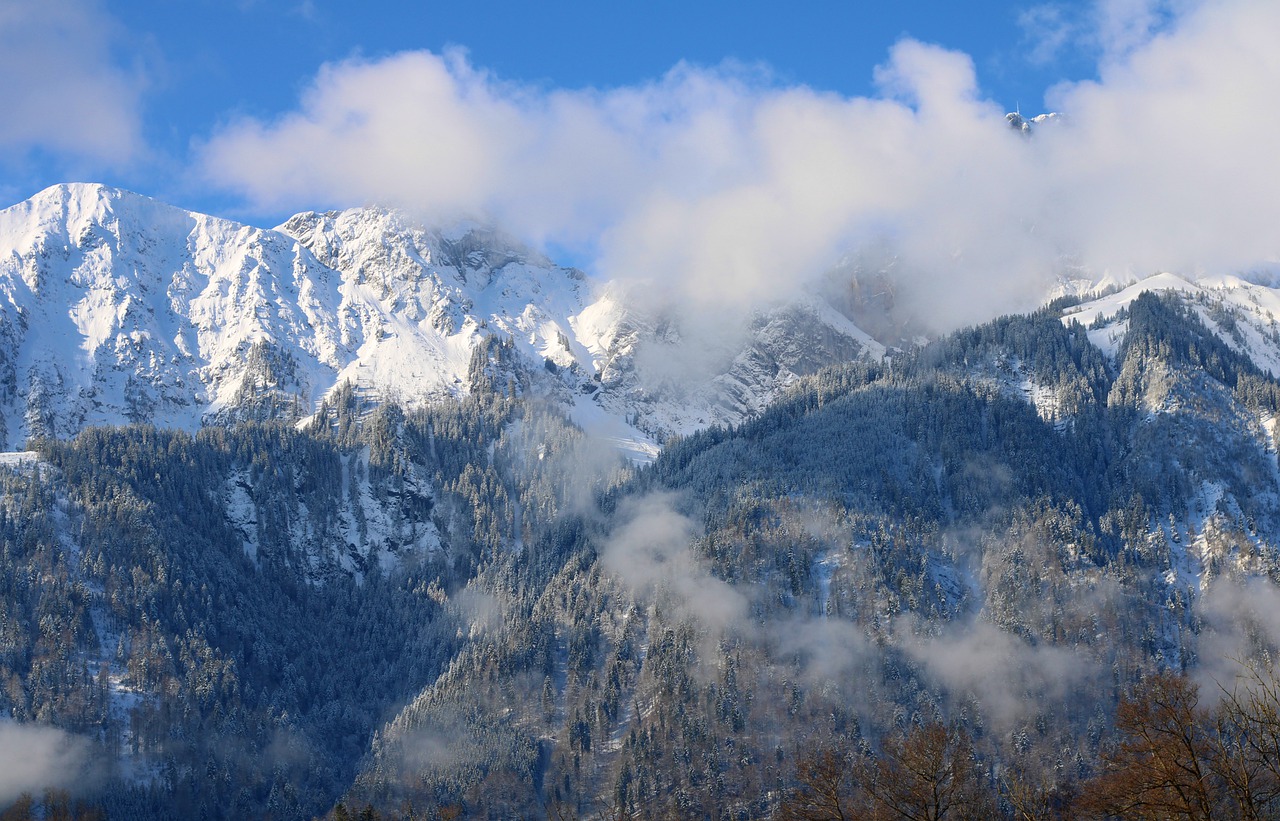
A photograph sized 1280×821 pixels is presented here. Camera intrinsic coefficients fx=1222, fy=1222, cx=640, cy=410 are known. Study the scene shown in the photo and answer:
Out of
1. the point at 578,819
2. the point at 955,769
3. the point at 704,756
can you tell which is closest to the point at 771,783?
the point at 704,756

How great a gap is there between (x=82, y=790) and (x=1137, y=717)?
598 feet

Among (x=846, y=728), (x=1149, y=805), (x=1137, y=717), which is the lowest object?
(x=1149, y=805)

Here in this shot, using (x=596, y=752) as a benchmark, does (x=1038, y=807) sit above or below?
below

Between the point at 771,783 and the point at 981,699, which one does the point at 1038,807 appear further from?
the point at 981,699

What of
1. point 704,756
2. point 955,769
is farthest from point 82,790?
point 955,769

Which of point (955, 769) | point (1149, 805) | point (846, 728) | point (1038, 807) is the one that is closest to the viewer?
point (1149, 805)

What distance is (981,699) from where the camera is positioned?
199 meters

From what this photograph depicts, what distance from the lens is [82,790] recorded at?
630 feet

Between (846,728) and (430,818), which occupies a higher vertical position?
(846,728)

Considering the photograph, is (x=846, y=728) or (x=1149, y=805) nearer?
(x=1149, y=805)

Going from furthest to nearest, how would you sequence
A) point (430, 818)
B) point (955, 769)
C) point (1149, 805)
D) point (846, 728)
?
point (846, 728) → point (430, 818) → point (955, 769) → point (1149, 805)

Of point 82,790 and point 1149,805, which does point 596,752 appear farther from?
point 1149,805

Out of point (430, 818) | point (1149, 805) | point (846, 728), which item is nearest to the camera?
point (1149, 805)

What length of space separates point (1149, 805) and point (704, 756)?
150 meters
